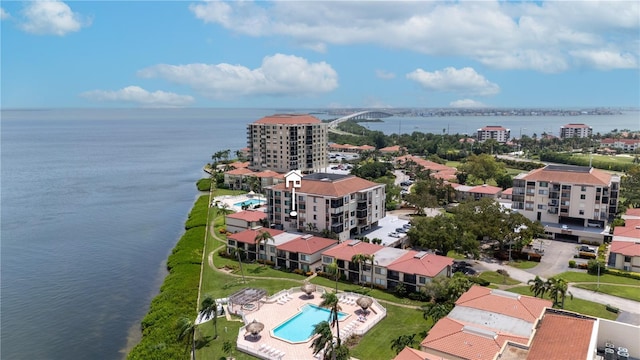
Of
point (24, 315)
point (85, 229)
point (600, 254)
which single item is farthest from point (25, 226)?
point (600, 254)

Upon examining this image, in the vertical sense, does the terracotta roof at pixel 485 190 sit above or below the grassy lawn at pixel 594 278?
above

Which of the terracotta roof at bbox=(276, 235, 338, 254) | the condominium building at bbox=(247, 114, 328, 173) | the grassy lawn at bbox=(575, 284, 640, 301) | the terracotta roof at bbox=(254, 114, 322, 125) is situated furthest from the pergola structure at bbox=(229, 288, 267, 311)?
the terracotta roof at bbox=(254, 114, 322, 125)

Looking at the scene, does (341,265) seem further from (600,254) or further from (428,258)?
(600,254)

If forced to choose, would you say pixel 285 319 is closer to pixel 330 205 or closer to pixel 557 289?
pixel 330 205

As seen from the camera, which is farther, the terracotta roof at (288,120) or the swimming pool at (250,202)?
the terracotta roof at (288,120)

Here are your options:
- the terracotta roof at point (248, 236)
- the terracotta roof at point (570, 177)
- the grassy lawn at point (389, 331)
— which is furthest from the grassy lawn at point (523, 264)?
the terracotta roof at point (248, 236)

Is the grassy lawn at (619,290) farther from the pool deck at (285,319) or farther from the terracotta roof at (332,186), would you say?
the terracotta roof at (332,186)
